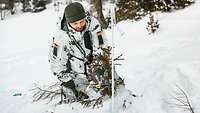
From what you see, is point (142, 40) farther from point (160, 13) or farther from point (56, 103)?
point (56, 103)

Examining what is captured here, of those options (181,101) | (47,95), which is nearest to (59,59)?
(47,95)

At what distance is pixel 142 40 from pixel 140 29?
1120 mm

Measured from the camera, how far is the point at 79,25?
489cm

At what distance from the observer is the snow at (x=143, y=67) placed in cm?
524

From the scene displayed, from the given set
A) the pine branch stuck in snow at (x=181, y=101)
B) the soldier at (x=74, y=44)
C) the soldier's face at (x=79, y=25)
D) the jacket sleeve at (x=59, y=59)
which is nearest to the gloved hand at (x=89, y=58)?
the soldier at (x=74, y=44)

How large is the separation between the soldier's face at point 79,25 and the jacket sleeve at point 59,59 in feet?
1.00

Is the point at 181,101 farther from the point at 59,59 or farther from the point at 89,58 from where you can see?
the point at 59,59

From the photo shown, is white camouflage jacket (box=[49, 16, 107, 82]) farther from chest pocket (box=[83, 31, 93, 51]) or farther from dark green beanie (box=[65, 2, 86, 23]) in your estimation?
dark green beanie (box=[65, 2, 86, 23])

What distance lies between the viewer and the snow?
5238 mm

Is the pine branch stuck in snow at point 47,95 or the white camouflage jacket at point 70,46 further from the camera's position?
the pine branch stuck in snow at point 47,95

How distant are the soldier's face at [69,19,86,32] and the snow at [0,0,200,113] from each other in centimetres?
47

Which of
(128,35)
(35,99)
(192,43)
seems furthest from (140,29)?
(35,99)

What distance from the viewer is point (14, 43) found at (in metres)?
16.1

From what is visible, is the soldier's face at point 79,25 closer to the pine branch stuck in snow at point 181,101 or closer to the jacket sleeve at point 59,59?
the jacket sleeve at point 59,59
